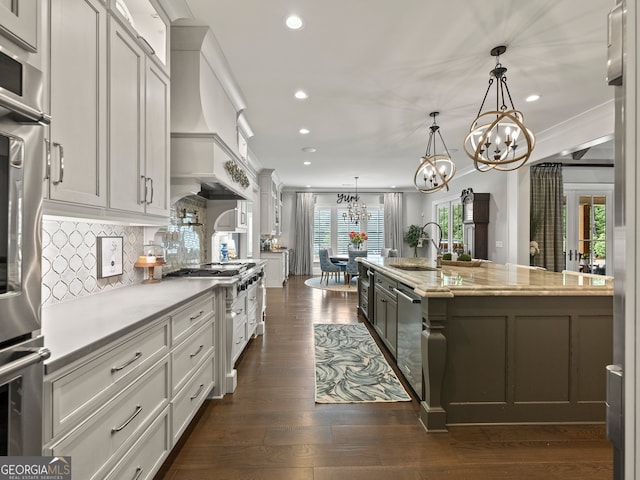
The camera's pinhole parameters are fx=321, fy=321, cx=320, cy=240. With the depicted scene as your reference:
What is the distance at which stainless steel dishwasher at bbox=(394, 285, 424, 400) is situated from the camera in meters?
2.38

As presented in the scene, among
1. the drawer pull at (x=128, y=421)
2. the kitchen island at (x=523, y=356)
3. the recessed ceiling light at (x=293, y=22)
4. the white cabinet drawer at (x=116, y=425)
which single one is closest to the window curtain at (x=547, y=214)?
the kitchen island at (x=523, y=356)

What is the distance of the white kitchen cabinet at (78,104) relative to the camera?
128 centimetres

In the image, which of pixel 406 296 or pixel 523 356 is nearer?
pixel 523 356

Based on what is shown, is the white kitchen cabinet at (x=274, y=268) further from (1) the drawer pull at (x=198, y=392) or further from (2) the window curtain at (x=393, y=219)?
(1) the drawer pull at (x=198, y=392)

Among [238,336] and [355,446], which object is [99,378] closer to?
[355,446]

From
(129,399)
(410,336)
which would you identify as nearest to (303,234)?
(410,336)

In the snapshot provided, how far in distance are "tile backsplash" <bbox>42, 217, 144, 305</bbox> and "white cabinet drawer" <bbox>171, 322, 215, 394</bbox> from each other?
661mm

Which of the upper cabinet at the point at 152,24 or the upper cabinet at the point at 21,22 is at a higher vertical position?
the upper cabinet at the point at 152,24

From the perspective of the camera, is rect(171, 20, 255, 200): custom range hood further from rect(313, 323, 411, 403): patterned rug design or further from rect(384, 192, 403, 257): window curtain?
rect(384, 192, 403, 257): window curtain

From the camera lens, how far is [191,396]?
2035 millimetres

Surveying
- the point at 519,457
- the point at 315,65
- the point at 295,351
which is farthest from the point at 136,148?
the point at 519,457

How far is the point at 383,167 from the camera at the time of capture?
7.48m

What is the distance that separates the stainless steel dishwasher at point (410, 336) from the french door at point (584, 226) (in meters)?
5.03

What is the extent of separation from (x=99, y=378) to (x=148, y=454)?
61 cm
